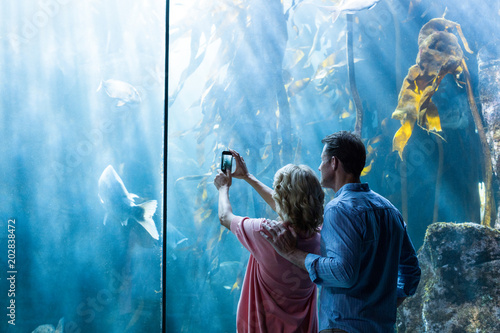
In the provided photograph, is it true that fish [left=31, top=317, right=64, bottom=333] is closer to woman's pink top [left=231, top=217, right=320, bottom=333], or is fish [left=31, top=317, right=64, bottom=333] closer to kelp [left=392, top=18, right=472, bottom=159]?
woman's pink top [left=231, top=217, right=320, bottom=333]

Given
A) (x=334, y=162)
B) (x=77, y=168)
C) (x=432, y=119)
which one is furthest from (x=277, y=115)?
(x=334, y=162)

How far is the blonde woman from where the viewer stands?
4.45 feet

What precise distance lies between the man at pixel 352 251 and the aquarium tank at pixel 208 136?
2.75 metres

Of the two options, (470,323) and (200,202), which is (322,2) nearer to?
(200,202)

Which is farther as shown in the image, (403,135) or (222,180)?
(403,135)

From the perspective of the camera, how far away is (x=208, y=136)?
211 inches

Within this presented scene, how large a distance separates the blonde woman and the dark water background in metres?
3.43

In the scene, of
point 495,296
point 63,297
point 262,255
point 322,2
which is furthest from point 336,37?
point 63,297

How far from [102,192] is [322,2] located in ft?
13.8

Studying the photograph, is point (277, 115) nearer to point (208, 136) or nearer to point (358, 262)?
point (208, 136)

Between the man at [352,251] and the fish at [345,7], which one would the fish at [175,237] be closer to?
the fish at [345,7]

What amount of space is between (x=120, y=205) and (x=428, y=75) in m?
4.47

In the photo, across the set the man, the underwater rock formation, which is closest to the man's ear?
the man

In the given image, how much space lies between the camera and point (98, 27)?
4742 millimetres
